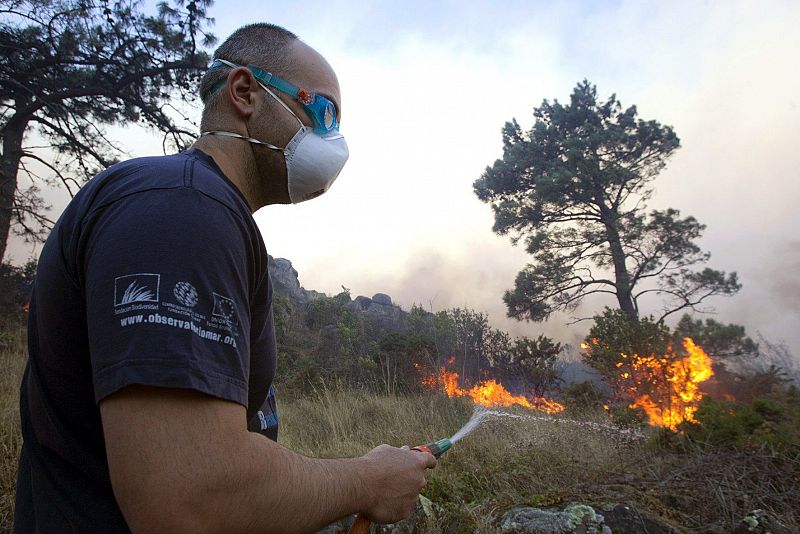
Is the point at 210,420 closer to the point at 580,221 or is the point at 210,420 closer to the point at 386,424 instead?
the point at 386,424

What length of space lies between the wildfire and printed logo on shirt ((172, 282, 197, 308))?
10.6 meters

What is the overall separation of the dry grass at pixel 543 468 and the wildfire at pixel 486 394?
343 cm

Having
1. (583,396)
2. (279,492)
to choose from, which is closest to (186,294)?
(279,492)

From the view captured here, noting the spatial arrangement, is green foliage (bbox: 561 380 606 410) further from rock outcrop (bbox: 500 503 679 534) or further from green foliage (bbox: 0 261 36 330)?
green foliage (bbox: 0 261 36 330)

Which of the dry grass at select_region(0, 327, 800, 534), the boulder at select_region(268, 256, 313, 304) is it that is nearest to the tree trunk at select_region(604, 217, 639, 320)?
the dry grass at select_region(0, 327, 800, 534)

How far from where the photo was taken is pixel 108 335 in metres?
0.83

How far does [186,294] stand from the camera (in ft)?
2.81

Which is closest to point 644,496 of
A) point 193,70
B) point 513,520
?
point 513,520

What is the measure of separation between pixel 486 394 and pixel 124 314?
13.1 meters

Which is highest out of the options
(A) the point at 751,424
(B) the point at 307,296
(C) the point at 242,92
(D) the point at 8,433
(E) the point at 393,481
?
(B) the point at 307,296

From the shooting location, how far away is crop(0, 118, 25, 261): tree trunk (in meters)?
9.04

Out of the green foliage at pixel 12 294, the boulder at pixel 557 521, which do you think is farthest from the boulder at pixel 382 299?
the boulder at pixel 557 521

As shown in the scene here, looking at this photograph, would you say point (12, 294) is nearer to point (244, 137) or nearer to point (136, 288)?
point (244, 137)

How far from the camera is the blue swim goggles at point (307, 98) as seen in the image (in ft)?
5.40
